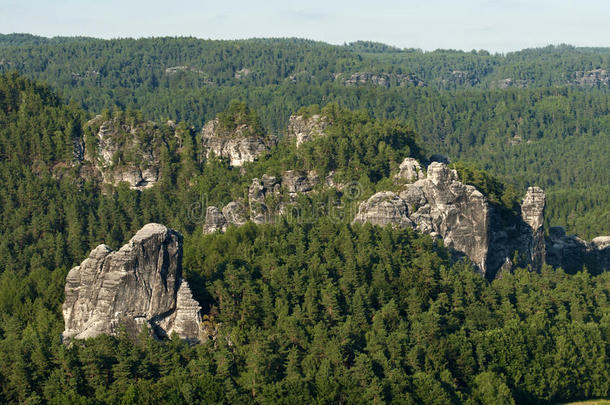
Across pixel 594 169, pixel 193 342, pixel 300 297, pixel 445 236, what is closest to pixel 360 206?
pixel 445 236

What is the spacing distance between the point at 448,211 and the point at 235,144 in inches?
1175

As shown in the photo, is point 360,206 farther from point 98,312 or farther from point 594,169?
point 594,169

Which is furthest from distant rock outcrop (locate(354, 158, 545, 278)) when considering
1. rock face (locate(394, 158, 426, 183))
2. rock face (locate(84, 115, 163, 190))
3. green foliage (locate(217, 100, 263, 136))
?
rock face (locate(84, 115, 163, 190))

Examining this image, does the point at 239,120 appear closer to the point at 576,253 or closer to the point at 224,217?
the point at 224,217

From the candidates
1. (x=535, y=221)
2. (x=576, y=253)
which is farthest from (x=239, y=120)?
(x=576, y=253)

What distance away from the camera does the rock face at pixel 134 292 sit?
6606 centimetres

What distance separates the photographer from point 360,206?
94.8m

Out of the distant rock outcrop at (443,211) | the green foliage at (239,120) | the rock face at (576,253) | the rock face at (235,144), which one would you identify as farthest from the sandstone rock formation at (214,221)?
the rock face at (576,253)

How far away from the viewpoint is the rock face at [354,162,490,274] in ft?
303

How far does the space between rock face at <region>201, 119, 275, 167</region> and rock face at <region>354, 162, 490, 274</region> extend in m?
22.7

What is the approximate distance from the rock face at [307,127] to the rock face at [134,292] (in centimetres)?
4322

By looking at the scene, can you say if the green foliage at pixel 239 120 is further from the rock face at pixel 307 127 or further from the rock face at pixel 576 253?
the rock face at pixel 576 253

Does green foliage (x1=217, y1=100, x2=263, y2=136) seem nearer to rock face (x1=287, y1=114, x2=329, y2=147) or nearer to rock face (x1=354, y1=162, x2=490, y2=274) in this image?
rock face (x1=287, y1=114, x2=329, y2=147)

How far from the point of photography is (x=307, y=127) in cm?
11262
